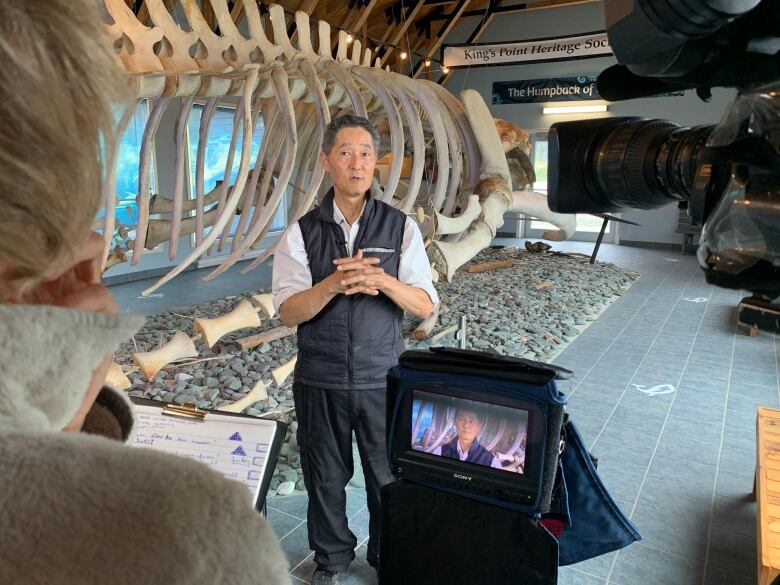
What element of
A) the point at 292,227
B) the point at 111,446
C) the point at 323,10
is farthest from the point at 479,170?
the point at 323,10

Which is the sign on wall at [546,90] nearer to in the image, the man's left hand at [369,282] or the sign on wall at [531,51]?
the sign on wall at [531,51]

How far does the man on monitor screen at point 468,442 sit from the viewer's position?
1.72 m

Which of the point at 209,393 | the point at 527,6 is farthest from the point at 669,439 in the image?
the point at 527,6

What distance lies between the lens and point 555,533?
1.79 m

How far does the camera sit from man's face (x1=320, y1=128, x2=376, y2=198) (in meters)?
2.12

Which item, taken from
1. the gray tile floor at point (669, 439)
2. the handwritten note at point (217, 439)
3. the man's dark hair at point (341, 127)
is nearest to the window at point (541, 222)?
the gray tile floor at point (669, 439)

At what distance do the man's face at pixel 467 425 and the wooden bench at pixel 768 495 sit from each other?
2.89 feet

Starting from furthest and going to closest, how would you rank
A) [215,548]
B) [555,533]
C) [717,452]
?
[717,452] → [555,533] → [215,548]

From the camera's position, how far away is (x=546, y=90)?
1301 cm

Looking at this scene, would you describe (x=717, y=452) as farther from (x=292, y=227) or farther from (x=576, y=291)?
(x=576, y=291)

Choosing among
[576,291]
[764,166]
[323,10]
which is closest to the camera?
[764,166]

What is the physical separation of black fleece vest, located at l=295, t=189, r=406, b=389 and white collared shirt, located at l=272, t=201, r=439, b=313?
0.02 m

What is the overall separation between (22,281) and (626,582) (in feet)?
8.18

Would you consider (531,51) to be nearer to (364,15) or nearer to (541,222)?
(364,15)
